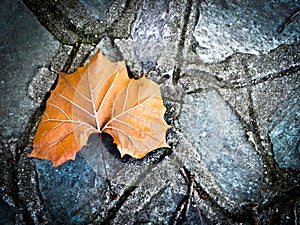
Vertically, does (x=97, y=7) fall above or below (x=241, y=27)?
below

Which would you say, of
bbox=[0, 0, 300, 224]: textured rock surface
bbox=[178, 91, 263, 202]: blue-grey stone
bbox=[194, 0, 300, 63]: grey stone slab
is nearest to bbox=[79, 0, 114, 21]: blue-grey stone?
bbox=[0, 0, 300, 224]: textured rock surface

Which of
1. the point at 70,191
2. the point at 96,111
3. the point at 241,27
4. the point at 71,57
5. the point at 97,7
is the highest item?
the point at 241,27

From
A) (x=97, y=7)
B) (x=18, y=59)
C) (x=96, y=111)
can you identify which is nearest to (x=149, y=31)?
(x=97, y=7)

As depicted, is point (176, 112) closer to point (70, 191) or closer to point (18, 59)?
point (70, 191)

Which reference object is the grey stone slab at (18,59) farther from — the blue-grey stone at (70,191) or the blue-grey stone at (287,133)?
the blue-grey stone at (287,133)

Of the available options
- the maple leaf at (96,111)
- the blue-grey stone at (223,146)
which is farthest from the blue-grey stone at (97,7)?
the blue-grey stone at (223,146)

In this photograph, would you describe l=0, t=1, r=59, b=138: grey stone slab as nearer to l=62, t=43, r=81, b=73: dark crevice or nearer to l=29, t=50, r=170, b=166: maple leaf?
l=62, t=43, r=81, b=73: dark crevice

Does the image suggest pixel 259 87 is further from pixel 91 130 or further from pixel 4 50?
pixel 4 50
